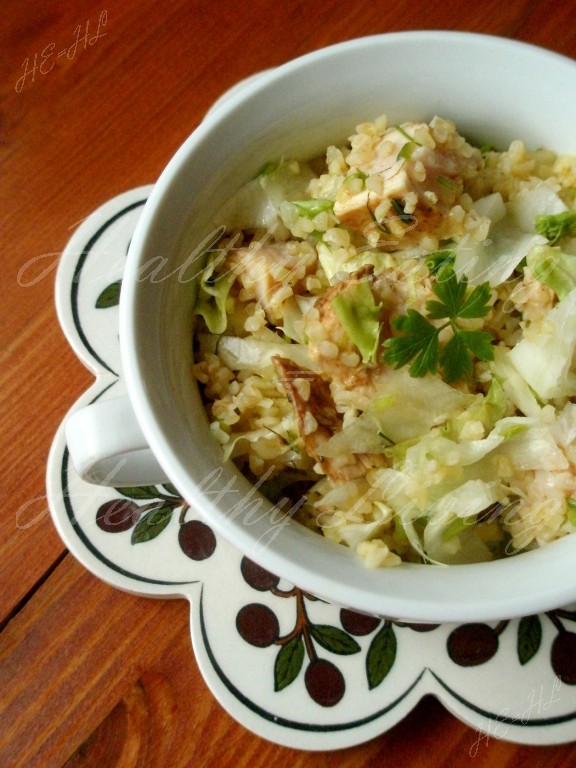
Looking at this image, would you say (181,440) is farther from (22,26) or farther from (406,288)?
(22,26)

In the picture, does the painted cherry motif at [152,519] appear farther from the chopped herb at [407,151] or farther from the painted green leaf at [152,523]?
the chopped herb at [407,151]

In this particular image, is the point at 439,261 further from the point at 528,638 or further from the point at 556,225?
the point at 528,638

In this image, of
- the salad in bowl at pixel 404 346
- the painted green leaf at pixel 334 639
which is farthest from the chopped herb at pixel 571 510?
the painted green leaf at pixel 334 639

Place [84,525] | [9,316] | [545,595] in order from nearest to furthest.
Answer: [545,595] < [84,525] < [9,316]

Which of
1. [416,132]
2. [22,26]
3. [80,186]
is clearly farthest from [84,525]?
[22,26]

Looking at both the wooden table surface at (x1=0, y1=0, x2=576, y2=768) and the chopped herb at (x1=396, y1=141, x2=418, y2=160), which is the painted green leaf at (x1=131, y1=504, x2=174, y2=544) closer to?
the wooden table surface at (x1=0, y1=0, x2=576, y2=768)

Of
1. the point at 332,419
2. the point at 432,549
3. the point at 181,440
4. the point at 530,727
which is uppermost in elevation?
the point at 181,440

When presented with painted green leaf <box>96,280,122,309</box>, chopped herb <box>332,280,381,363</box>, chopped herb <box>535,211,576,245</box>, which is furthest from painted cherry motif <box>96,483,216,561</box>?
chopped herb <box>535,211,576,245</box>
